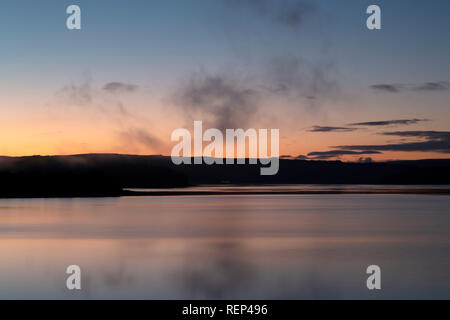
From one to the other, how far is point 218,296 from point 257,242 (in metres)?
11.3

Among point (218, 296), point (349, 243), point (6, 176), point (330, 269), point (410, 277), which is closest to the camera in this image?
point (218, 296)

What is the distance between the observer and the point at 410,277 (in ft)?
49.5

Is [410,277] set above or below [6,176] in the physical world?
below

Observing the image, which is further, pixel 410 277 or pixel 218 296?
pixel 410 277

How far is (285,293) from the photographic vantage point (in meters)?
12.9

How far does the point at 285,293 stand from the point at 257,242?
1096 cm
